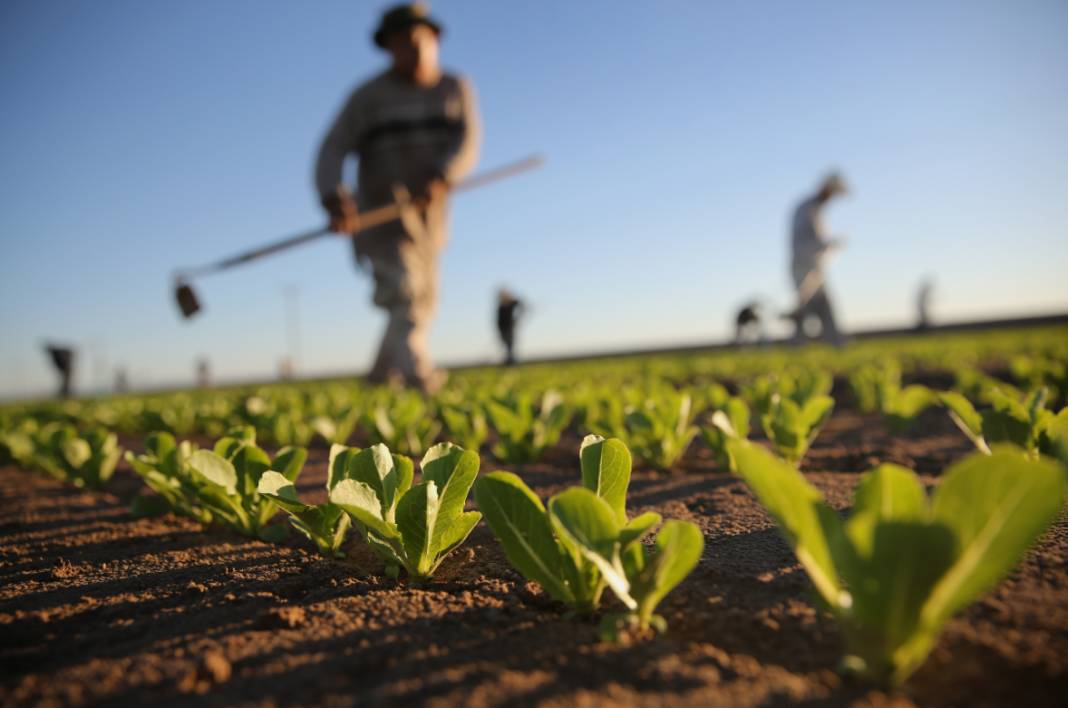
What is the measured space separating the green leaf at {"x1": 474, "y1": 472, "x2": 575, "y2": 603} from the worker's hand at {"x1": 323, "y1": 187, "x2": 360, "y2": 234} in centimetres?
521

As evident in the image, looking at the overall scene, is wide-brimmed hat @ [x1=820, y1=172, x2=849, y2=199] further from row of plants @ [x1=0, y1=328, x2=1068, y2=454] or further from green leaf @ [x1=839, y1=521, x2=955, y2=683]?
green leaf @ [x1=839, y1=521, x2=955, y2=683]

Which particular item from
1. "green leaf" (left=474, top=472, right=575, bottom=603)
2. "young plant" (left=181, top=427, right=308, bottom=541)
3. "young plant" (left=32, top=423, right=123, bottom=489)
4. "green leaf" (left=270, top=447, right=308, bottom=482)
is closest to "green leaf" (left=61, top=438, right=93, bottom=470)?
"young plant" (left=32, top=423, right=123, bottom=489)

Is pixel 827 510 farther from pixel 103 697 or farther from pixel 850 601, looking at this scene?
pixel 103 697

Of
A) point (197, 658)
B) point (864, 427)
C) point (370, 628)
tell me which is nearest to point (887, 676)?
point (370, 628)

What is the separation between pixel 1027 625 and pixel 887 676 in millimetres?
336

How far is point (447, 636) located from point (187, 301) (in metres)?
5.86

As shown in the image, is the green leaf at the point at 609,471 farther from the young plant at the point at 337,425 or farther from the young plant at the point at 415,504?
the young plant at the point at 337,425

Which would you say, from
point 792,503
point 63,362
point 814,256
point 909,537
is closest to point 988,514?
point 909,537

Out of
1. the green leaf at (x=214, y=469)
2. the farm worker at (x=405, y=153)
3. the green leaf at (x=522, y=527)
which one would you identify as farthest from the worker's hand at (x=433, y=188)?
the green leaf at (x=522, y=527)

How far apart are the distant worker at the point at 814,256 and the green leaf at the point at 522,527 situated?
12.1 meters

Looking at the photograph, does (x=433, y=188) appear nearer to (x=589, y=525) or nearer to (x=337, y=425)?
(x=337, y=425)

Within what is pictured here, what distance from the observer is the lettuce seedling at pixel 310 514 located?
1.19 m

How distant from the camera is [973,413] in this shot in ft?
5.45

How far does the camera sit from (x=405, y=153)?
662 cm
